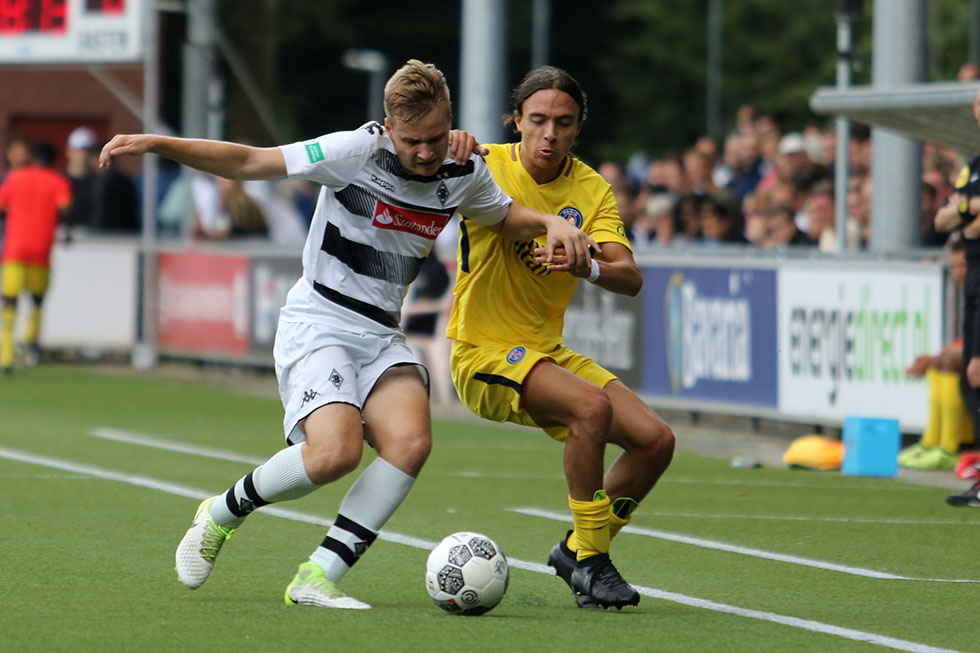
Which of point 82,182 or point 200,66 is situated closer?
point 82,182

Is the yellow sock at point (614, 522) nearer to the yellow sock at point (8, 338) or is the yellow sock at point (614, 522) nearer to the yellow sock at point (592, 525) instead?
the yellow sock at point (592, 525)

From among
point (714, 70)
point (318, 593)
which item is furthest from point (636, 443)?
point (714, 70)

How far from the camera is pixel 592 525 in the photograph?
6793 millimetres

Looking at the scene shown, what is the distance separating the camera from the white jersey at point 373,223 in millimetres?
6562

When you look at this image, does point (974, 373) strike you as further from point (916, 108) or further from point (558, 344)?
point (558, 344)

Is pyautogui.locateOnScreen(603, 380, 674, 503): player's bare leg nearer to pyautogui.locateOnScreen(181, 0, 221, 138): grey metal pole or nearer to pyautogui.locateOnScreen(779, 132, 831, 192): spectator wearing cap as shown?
pyautogui.locateOnScreen(779, 132, 831, 192): spectator wearing cap

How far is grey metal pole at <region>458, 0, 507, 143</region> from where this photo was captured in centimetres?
1805

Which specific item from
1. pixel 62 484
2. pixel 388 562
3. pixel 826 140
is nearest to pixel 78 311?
pixel 826 140

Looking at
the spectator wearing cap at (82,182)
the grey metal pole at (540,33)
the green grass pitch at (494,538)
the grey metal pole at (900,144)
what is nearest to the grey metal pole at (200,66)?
the spectator wearing cap at (82,182)

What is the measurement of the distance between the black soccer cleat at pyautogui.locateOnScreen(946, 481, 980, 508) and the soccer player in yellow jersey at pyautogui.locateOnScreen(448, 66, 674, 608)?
383 cm

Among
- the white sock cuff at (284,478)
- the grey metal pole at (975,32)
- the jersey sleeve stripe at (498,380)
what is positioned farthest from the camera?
the grey metal pole at (975,32)

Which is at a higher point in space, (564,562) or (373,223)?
(373,223)

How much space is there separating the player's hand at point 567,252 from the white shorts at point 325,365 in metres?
0.68

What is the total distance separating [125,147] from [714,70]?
50014 mm
